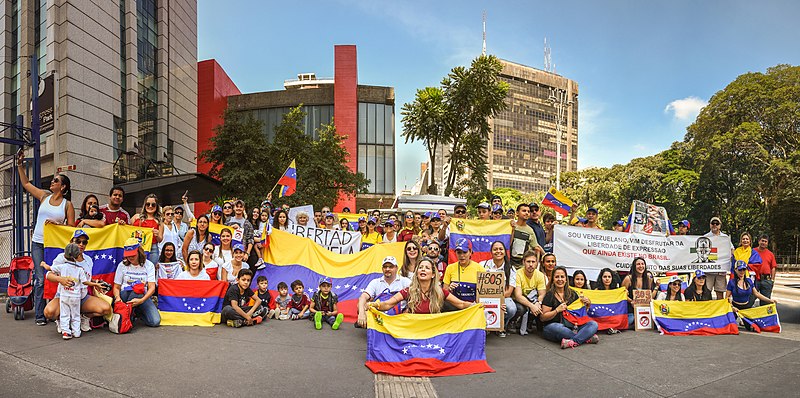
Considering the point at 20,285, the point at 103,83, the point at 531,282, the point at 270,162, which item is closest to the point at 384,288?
the point at 531,282

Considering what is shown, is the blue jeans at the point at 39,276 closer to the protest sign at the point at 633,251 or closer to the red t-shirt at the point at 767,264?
the protest sign at the point at 633,251

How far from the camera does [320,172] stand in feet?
84.0

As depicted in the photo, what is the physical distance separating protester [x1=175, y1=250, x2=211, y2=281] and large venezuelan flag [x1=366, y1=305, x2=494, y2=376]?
3.79 metres

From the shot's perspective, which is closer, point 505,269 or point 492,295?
point 492,295

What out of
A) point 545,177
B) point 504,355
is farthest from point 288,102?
point 545,177

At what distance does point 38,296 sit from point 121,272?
1.30 metres

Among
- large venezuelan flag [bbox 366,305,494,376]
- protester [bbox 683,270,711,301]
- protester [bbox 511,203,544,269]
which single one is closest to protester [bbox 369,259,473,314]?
large venezuelan flag [bbox 366,305,494,376]

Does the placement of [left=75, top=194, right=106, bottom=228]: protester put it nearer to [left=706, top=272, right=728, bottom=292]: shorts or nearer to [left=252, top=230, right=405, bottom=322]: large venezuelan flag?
[left=252, top=230, right=405, bottom=322]: large venezuelan flag

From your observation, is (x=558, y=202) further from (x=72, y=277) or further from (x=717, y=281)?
(x=72, y=277)

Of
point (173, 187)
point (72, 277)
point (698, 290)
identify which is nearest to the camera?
point (72, 277)

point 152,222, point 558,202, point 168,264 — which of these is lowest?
point 168,264

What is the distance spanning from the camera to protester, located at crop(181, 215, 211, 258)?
30.4 ft

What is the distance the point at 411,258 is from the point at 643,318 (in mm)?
4470

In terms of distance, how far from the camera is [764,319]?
29.7 ft
